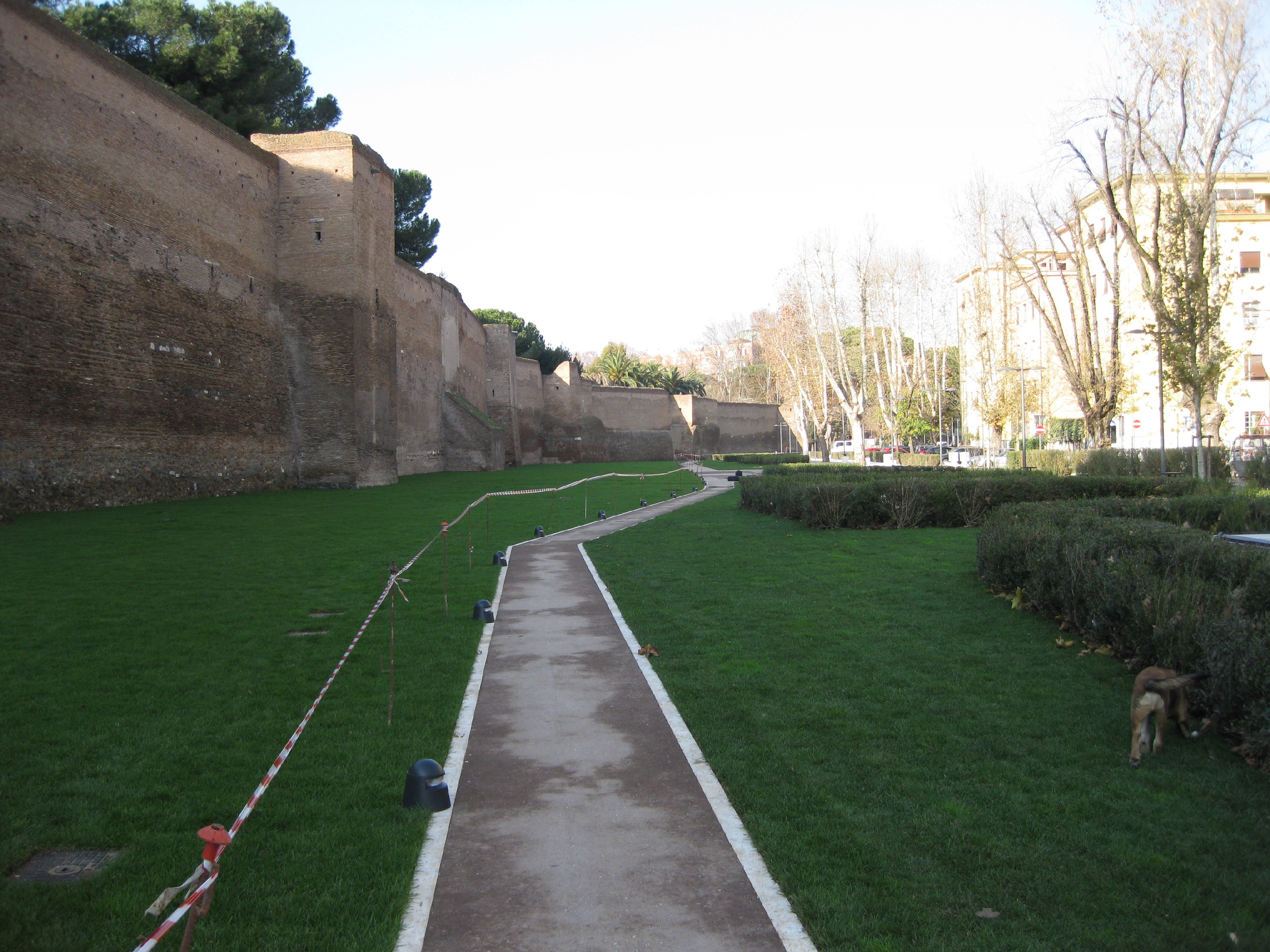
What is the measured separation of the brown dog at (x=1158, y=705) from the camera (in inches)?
176

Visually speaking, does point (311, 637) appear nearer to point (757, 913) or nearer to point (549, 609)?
point (549, 609)

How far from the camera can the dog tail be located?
15.0 feet

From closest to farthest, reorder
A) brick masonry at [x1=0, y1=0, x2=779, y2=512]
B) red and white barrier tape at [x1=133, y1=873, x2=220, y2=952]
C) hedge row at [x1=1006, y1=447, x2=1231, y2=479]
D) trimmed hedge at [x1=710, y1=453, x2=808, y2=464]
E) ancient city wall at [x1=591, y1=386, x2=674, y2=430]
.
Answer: red and white barrier tape at [x1=133, y1=873, x2=220, y2=952], brick masonry at [x1=0, y1=0, x2=779, y2=512], hedge row at [x1=1006, y1=447, x2=1231, y2=479], trimmed hedge at [x1=710, y1=453, x2=808, y2=464], ancient city wall at [x1=591, y1=386, x2=674, y2=430]

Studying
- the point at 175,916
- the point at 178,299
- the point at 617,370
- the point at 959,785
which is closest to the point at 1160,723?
the point at 959,785

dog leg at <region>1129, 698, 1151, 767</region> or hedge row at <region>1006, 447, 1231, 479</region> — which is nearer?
dog leg at <region>1129, 698, 1151, 767</region>

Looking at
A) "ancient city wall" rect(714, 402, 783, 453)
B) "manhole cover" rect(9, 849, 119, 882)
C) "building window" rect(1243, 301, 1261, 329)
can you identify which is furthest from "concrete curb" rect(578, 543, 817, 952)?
"ancient city wall" rect(714, 402, 783, 453)

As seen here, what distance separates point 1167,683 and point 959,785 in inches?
53.1

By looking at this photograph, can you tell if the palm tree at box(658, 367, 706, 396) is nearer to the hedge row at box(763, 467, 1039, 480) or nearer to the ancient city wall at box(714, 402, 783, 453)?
the ancient city wall at box(714, 402, 783, 453)

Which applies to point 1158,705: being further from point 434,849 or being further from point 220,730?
point 220,730

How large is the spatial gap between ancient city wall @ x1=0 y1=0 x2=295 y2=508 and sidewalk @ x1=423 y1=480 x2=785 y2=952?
14244 millimetres

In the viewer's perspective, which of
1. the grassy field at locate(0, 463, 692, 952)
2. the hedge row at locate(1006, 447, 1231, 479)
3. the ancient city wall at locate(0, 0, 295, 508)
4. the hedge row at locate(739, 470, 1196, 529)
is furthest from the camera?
the hedge row at locate(1006, 447, 1231, 479)

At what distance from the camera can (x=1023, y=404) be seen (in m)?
28.0

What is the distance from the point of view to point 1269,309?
Answer: 129ft

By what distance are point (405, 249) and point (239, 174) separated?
2197cm
